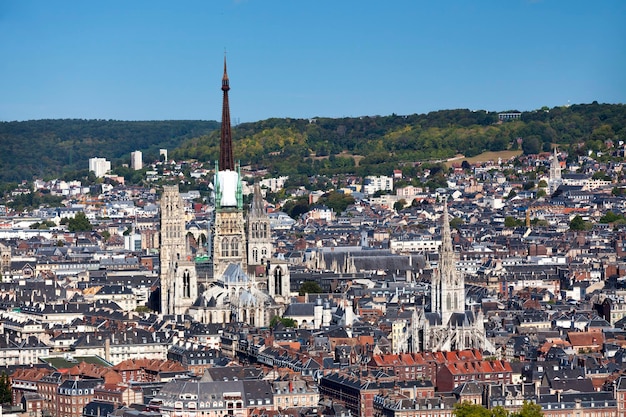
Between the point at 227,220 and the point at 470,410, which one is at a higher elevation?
the point at 227,220

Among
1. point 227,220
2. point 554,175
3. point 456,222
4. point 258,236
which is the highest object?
point 554,175

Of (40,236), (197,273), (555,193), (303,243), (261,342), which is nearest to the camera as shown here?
(261,342)

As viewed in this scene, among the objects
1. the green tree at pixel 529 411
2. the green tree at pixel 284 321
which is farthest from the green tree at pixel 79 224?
the green tree at pixel 529 411

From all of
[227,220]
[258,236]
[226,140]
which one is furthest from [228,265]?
[226,140]

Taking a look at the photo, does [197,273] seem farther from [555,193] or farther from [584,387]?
[555,193]

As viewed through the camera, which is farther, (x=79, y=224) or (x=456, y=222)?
(x=79, y=224)

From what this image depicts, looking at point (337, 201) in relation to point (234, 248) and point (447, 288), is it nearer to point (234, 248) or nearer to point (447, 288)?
point (234, 248)

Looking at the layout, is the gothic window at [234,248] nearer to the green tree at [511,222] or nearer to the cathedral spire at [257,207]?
the cathedral spire at [257,207]

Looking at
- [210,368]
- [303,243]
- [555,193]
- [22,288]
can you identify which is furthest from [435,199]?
[210,368]
